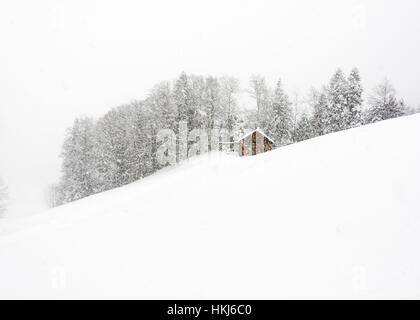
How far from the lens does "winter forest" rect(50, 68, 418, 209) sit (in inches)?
1223

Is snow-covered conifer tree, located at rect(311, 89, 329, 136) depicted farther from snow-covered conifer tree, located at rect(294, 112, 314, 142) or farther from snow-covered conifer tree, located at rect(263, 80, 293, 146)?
snow-covered conifer tree, located at rect(263, 80, 293, 146)

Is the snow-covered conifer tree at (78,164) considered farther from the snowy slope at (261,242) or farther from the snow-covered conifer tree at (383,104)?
the snow-covered conifer tree at (383,104)

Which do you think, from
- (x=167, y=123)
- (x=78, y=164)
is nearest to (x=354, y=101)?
(x=167, y=123)

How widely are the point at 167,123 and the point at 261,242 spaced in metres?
27.6

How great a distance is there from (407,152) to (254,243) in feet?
19.6

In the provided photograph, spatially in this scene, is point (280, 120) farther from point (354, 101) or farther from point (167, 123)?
point (167, 123)

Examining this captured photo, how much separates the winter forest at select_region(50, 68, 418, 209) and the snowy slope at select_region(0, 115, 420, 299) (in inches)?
919

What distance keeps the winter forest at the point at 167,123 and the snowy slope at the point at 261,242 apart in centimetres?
2334

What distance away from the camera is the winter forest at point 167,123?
102 feet

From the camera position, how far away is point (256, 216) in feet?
22.0

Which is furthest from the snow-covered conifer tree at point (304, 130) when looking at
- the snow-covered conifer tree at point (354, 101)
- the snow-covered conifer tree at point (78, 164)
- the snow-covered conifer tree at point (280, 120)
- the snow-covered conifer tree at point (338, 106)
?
the snow-covered conifer tree at point (78, 164)

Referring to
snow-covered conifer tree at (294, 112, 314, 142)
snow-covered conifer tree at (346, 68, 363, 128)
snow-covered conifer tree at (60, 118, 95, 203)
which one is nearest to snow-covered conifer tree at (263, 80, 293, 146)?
snow-covered conifer tree at (294, 112, 314, 142)
